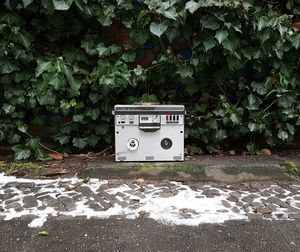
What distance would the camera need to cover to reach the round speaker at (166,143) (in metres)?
3.13

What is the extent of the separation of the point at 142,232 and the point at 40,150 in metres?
1.75

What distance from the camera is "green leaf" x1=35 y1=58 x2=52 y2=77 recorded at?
3.02 meters

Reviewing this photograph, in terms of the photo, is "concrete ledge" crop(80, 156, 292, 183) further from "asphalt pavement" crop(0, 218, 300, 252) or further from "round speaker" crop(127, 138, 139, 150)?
"asphalt pavement" crop(0, 218, 300, 252)

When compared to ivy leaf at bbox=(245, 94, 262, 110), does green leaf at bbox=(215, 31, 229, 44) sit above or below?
above

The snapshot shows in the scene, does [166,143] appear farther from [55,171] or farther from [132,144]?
[55,171]

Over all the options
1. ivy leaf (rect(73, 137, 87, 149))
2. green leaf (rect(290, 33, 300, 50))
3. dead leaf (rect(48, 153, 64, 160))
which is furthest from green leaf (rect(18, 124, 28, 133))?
green leaf (rect(290, 33, 300, 50))

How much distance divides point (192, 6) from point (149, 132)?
3.98 feet

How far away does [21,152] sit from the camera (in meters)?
3.35

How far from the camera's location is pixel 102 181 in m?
2.95

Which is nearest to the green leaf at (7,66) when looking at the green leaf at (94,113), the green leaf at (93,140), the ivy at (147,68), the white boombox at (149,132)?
the ivy at (147,68)

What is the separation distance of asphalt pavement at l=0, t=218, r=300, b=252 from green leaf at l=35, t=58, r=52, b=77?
140 centimetres

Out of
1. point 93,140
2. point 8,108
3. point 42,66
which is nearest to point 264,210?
point 93,140

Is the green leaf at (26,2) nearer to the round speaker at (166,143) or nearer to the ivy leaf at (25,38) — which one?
the ivy leaf at (25,38)

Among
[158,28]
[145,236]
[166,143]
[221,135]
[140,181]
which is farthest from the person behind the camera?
[221,135]
